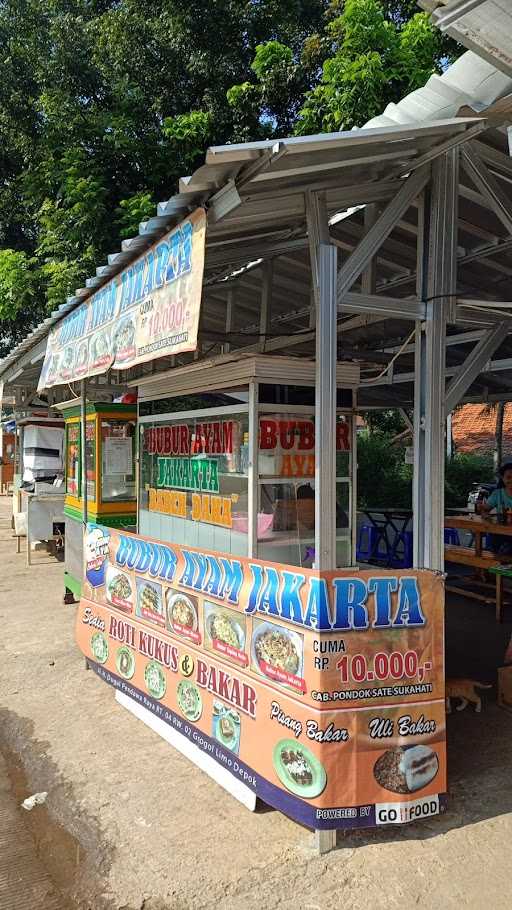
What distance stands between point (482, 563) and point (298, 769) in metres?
5.15

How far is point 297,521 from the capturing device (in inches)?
200

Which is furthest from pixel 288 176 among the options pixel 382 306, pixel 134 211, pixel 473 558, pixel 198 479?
pixel 134 211

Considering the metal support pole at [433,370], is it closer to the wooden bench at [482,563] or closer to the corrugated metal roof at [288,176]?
the corrugated metal roof at [288,176]

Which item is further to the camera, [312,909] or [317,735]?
[317,735]

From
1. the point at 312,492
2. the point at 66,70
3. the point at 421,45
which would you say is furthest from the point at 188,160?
the point at 312,492

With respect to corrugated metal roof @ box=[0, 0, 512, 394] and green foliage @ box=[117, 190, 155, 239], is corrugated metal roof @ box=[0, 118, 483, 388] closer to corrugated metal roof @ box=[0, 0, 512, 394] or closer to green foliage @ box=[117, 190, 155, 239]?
corrugated metal roof @ box=[0, 0, 512, 394]

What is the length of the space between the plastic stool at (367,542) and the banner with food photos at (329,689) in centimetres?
669

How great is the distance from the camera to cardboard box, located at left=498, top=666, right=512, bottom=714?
16.1 feet

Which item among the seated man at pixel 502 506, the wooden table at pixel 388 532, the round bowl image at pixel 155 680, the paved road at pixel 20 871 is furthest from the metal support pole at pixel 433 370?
the wooden table at pixel 388 532

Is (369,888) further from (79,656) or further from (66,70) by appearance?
(66,70)

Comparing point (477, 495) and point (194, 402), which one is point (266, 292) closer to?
point (194, 402)

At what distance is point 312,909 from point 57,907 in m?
1.11

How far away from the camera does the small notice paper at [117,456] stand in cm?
706

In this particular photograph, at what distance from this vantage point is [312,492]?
5.11 metres
